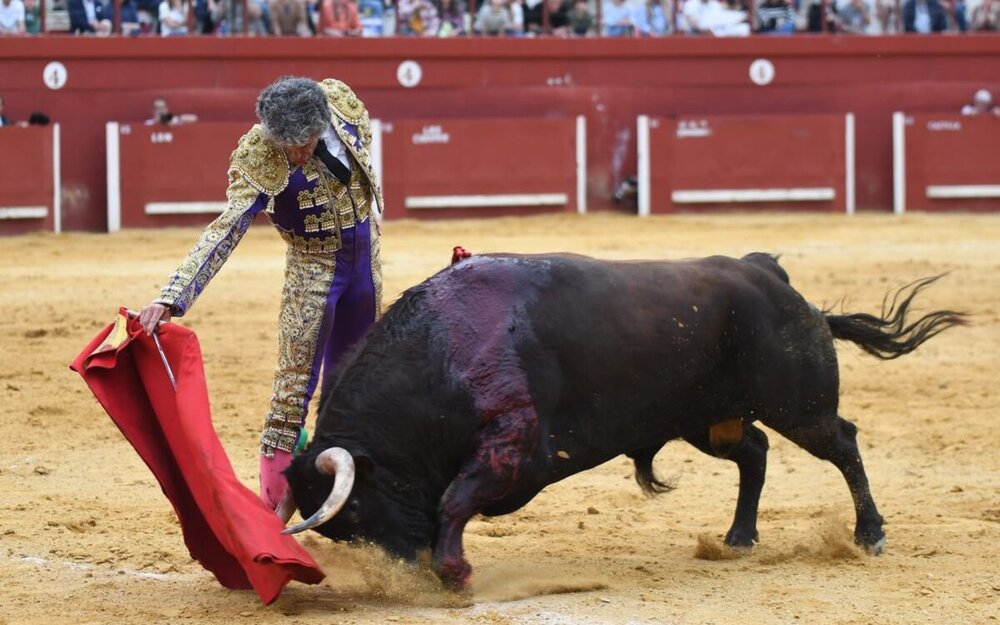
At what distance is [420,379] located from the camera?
3.61m

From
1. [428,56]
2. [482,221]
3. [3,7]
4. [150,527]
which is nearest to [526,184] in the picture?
[482,221]

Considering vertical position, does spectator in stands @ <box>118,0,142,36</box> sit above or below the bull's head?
above

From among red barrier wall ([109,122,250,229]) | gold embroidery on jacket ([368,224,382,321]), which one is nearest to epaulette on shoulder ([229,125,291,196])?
gold embroidery on jacket ([368,224,382,321])

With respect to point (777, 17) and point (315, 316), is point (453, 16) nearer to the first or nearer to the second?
point (777, 17)

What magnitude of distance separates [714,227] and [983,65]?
371 cm

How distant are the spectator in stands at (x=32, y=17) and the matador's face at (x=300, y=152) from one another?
9.83 metres

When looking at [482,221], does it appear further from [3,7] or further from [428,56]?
[3,7]

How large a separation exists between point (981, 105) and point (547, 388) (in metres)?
11.6

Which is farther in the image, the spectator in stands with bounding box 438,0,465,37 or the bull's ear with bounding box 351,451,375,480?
the spectator in stands with bounding box 438,0,465,37

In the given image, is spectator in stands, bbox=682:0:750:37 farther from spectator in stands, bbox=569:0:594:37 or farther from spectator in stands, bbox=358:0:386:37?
spectator in stands, bbox=358:0:386:37

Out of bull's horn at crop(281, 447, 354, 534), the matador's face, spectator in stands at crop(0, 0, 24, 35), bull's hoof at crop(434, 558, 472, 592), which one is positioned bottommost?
bull's hoof at crop(434, 558, 472, 592)

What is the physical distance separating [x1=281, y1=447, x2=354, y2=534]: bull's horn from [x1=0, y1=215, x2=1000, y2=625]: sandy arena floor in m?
0.22

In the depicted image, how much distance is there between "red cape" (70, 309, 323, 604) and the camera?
3529 mm

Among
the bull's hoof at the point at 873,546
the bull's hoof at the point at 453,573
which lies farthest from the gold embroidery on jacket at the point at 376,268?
the bull's hoof at the point at 873,546
